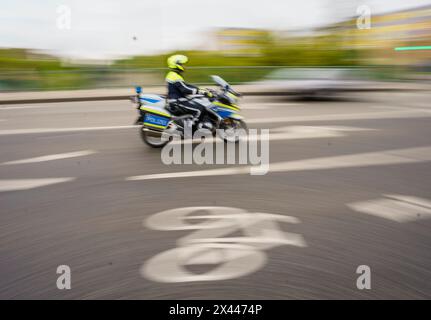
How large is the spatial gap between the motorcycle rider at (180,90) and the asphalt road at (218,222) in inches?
41.7

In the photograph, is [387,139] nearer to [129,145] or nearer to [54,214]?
[129,145]

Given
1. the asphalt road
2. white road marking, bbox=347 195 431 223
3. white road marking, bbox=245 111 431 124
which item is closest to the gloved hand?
the asphalt road

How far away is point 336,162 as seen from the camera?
7.60 metres

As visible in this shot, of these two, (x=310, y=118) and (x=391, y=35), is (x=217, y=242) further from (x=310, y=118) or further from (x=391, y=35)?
(x=391, y=35)

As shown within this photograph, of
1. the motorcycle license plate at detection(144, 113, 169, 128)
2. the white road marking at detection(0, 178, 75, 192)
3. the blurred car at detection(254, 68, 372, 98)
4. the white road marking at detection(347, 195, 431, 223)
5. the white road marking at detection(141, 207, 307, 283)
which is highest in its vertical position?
the blurred car at detection(254, 68, 372, 98)

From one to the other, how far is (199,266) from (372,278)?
140 centimetres

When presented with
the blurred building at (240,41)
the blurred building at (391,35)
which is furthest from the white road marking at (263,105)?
the blurred building at (391,35)

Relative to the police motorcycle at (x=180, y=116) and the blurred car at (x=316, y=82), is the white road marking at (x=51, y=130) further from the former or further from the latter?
the blurred car at (x=316, y=82)

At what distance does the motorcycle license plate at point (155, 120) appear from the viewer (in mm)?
8570

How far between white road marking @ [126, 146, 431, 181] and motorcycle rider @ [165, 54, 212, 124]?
6.26 feet

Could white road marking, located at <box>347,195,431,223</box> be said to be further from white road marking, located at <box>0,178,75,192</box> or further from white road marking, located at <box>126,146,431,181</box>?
white road marking, located at <box>0,178,75,192</box>

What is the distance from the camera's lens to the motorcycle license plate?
857 centimetres

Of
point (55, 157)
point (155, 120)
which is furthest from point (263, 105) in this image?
point (55, 157)
